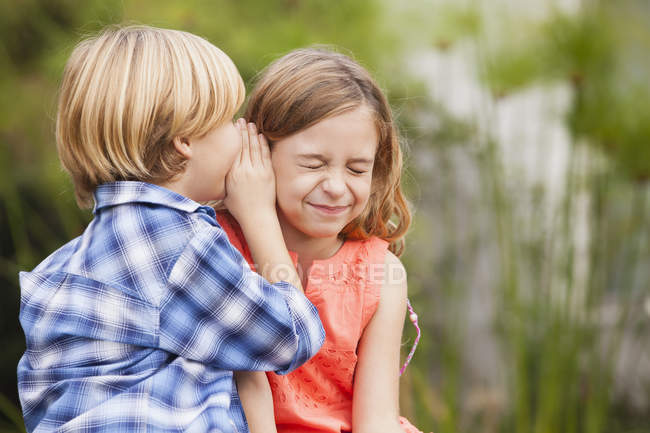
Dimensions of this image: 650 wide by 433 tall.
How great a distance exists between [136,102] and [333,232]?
359mm

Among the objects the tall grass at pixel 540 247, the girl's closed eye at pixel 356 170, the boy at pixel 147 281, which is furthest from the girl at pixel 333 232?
the tall grass at pixel 540 247

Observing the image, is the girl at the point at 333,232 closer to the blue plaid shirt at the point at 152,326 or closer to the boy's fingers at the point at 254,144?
the boy's fingers at the point at 254,144

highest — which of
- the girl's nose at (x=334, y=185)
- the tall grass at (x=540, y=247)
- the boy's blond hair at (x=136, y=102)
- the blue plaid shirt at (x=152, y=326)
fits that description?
the boy's blond hair at (x=136, y=102)

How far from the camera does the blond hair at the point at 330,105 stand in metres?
1.05

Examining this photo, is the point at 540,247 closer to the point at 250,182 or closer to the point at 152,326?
the point at 250,182

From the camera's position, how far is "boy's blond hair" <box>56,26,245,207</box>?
3.02ft

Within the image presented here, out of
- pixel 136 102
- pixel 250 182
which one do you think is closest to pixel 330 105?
pixel 250 182

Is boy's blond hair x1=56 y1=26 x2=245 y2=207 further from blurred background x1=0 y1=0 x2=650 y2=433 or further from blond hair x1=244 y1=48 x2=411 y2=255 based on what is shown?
blurred background x1=0 y1=0 x2=650 y2=433

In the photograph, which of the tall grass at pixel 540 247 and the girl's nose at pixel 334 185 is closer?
the girl's nose at pixel 334 185

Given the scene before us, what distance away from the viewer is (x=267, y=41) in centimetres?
194

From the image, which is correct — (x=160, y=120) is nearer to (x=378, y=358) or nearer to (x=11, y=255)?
(x=378, y=358)

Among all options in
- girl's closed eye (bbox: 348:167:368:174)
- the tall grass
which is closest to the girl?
girl's closed eye (bbox: 348:167:368:174)

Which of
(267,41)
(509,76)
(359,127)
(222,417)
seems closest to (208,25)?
(267,41)

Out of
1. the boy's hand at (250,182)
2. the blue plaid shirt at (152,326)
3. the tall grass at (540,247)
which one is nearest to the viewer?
the blue plaid shirt at (152,326)
